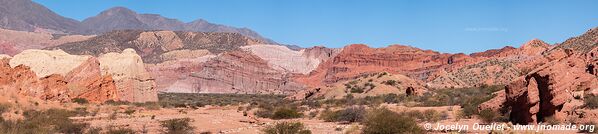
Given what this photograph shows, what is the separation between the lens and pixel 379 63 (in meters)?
142

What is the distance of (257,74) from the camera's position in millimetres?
124938

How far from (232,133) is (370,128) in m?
4.89

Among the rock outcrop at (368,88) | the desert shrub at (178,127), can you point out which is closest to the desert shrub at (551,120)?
the desert shrub at (178,127)

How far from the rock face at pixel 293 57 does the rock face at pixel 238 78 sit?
107ft

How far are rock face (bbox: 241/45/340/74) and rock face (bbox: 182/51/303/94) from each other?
107 feet

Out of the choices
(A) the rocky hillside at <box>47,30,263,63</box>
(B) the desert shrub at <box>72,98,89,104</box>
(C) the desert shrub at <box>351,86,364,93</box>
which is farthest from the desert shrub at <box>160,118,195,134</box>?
(A) the rocky hillside at <box>47,30,263,63</box>

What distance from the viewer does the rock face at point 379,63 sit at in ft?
439

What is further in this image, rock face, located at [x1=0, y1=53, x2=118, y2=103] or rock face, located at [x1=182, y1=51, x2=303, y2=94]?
rock face, located at [x1=182, y1=51, x2=303, y2=94]

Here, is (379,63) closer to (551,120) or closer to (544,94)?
(544,94)

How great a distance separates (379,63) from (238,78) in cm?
3792

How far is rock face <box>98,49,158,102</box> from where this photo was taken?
145 feet

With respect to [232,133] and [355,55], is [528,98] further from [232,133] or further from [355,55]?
[355,55]

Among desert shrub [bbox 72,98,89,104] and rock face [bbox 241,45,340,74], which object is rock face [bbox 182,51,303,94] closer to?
rock face [bbox 241,45,340,74]

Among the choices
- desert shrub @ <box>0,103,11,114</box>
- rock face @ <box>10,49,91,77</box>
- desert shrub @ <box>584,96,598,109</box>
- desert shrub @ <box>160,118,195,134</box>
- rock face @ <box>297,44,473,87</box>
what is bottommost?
desert shrub @ <box>160,118,195,134</box>
